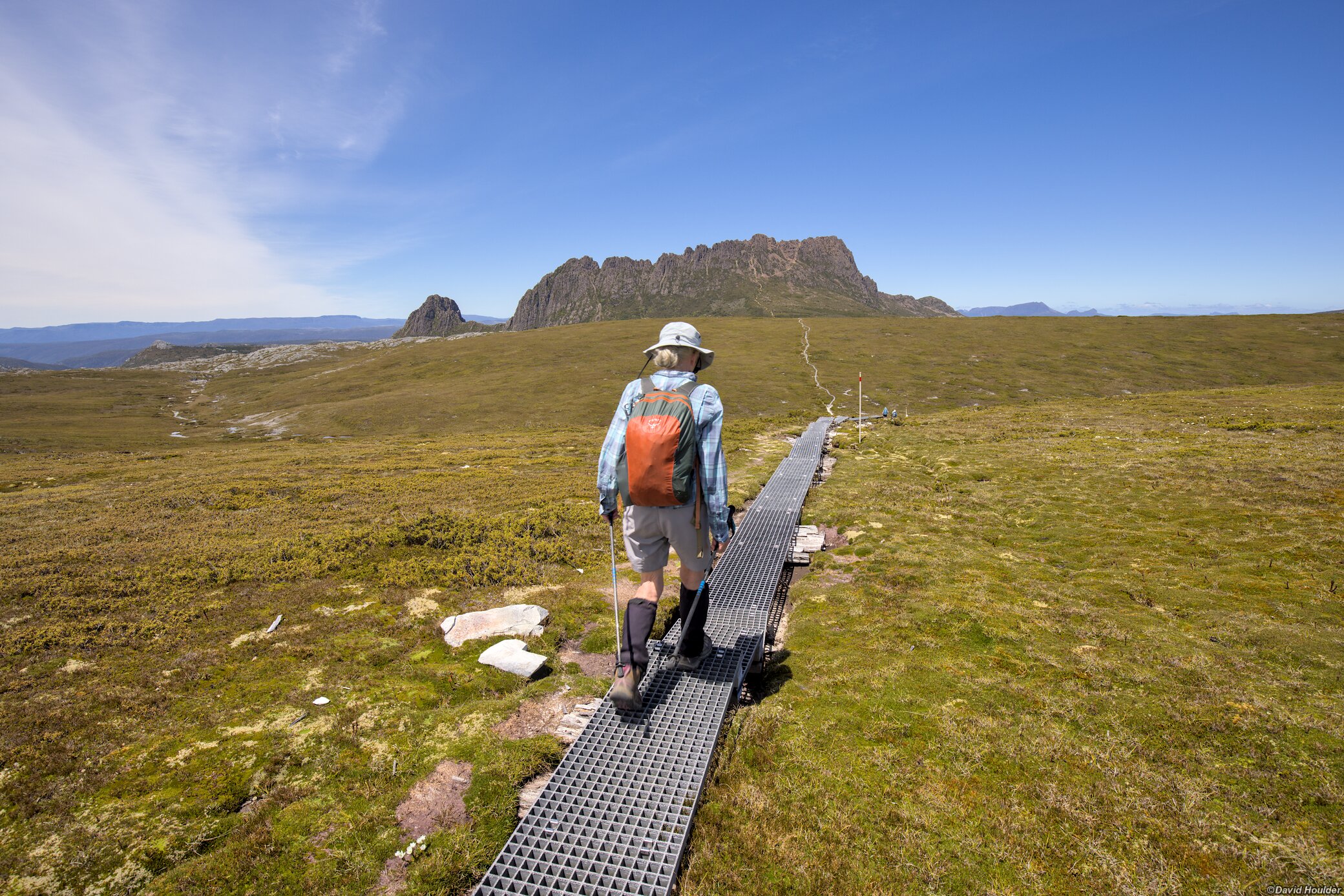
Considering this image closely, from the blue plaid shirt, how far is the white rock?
10.5 ft

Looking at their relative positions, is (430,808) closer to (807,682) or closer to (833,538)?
(807,682)

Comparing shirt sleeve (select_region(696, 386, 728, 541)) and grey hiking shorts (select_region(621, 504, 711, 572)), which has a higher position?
shirt sleeve (select_region(696, 386, 728, 541))

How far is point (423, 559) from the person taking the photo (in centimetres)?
1368

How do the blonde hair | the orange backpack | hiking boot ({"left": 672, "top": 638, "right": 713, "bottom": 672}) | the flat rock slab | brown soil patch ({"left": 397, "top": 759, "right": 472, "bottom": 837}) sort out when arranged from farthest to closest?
1. the flat rock slab
2. hiking boot ({"left": 672, "top": 638, "right": 713, "bottom": 672})
3. the blonde hair
4. the orange backpack
5. brown soil patch ({"left": 397, "top": 759, "right": 472, "bottom": 837})

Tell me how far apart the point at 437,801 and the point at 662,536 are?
372cm

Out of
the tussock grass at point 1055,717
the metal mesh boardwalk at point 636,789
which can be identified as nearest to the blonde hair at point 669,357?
the metal mesh boardwalk at point 636,789

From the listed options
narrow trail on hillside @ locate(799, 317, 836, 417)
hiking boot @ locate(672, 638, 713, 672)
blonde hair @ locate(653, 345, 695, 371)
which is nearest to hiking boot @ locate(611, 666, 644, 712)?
hiking boot @ locate(672, 638, 713, 672)

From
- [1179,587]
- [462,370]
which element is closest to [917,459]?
[1179,587]

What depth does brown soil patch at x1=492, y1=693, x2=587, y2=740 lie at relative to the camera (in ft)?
22.5

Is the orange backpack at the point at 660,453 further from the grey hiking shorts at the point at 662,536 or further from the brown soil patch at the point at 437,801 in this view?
the brown soil patch at the point at 437,801

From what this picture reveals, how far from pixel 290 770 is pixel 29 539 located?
18759 millimetres

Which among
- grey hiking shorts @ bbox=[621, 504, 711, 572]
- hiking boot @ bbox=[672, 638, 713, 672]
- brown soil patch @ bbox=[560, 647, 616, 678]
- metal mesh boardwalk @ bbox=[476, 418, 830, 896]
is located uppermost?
grey hiking shorts @ bbox=[621, 504, 711, 572]

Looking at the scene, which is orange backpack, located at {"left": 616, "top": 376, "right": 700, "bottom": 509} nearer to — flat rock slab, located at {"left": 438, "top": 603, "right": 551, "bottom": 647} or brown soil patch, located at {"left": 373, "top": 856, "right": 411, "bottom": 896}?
brown soil patch, located at {"left": 373, "top": 856, "right": 411, "bottom": 896}

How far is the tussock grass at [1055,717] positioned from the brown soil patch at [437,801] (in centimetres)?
258
